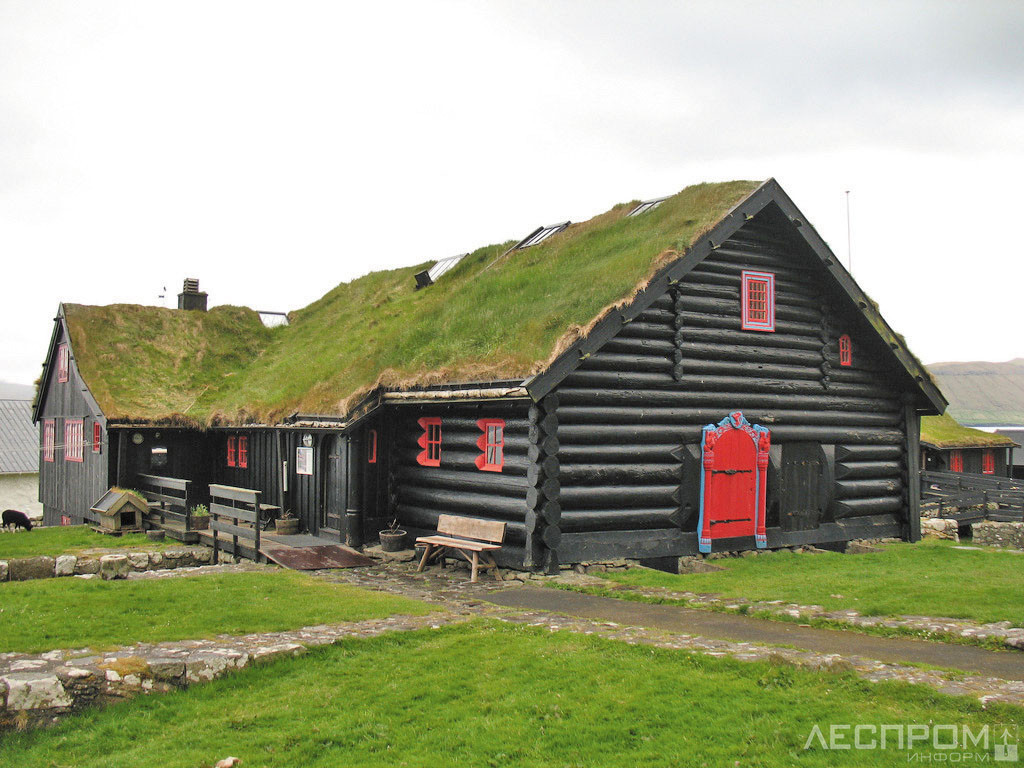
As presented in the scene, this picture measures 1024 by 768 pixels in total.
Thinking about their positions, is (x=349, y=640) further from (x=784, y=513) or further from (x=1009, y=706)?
(x=784, y=513)

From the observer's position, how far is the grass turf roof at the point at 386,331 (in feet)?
53.7

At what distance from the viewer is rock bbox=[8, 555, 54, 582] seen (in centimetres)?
1611

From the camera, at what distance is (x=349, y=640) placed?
9961 millimetres

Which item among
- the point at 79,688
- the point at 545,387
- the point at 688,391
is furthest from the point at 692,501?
the point at 79,688

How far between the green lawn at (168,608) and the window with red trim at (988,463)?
135 feet

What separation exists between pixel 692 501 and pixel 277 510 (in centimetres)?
1022

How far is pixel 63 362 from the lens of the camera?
1126 inches

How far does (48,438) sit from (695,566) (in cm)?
2469

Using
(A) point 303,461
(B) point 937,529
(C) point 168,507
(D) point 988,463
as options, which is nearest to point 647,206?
(A) point 303,461

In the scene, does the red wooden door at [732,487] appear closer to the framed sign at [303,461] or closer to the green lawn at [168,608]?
the green lawn at [168,608]

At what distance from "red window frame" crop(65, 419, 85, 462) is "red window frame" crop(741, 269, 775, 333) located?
20633 mm

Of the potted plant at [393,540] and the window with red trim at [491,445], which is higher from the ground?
the window with red trim at [491,445]

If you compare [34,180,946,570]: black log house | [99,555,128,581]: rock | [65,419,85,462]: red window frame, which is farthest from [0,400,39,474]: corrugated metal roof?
[99,555,128,581]: rock

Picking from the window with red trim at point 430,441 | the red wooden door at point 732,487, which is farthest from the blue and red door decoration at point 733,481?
the window with red trim at point 430,441
